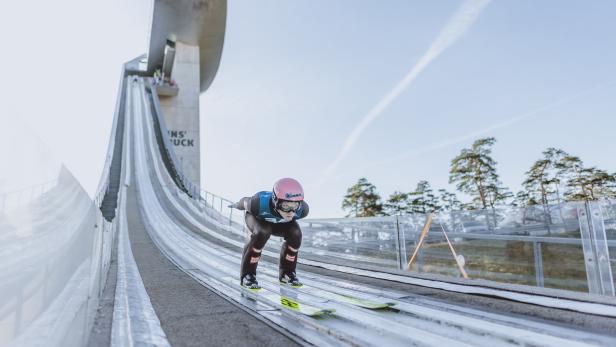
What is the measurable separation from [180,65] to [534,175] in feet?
111

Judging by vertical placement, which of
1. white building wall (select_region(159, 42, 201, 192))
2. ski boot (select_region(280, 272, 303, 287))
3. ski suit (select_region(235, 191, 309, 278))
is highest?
white building wall (select_region(159, 42, 201, 192))

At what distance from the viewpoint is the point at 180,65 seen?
35.0 metres

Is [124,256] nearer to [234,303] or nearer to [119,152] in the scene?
[234,303]

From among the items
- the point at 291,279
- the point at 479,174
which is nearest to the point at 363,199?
the point at 479,174

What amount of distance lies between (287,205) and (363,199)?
1831 inches

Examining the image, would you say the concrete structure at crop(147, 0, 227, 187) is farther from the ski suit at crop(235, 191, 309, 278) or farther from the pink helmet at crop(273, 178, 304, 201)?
the pink helmet at crop(273, 178, 304, 201)

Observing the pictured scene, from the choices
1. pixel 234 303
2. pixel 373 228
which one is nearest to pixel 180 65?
pixel 373 228

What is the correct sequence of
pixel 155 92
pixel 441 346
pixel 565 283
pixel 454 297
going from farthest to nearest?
pixel 155 92, pixel 565 283, pixel 454 297, pixel 441 346

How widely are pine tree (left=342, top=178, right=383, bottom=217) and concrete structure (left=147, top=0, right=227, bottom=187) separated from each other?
22.7 meters

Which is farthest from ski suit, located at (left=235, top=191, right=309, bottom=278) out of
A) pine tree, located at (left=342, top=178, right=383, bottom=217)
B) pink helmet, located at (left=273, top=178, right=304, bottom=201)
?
Result: pine tree, located at (left=342, top=178, right=383, bottom=217)

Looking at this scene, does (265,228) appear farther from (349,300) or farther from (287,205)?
(349,300)

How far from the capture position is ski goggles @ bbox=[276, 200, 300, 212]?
413 centimetres

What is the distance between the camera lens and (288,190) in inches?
162

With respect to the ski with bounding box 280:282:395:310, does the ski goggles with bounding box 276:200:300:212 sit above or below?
above
